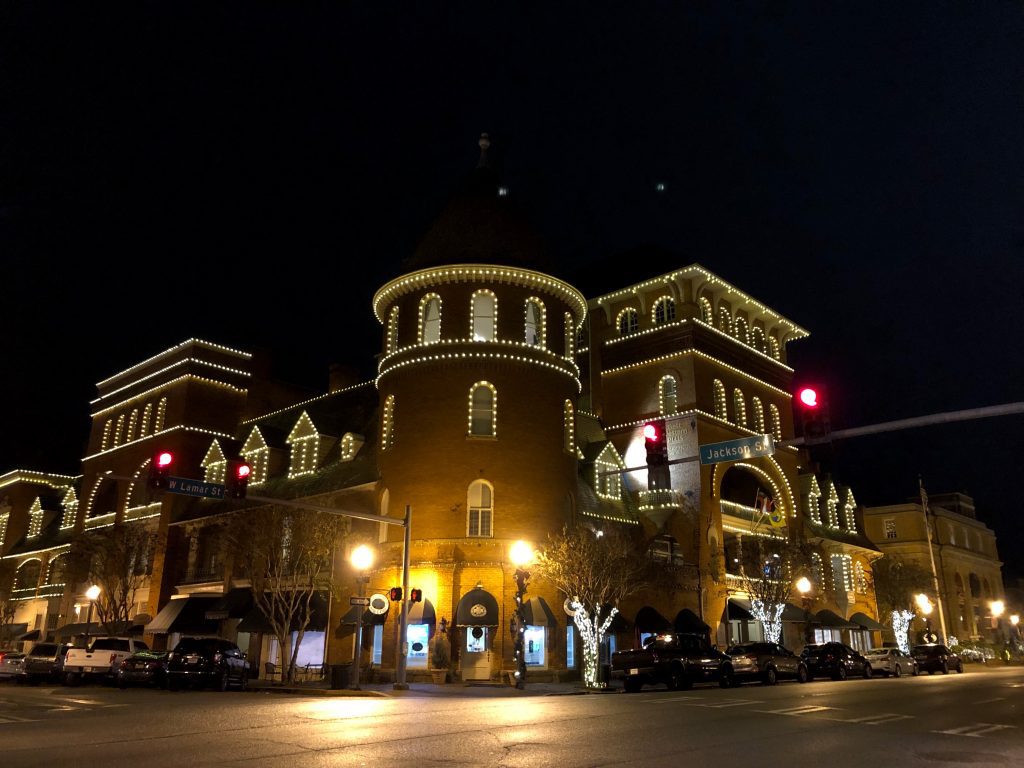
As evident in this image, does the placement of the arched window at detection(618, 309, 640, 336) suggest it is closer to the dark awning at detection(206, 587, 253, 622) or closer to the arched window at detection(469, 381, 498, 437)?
the arched window at detection(469, 381, 498, 437)

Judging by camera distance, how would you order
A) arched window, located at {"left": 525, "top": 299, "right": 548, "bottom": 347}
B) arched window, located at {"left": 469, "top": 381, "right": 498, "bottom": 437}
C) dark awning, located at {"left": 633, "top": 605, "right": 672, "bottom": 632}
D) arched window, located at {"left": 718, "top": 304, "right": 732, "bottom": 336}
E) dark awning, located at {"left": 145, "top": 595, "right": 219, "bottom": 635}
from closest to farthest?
arched window, located at {"left": 469, "top": 381, "right": 498, "bottom": 437} → arched window, located at {"left": 525, "top": 299, "right": 548, "bottom": 347} → dark awning, located at {"left": 633, "top": 605, "right": 672, "bottom": 632} → dark awning, located at {"left": 145, "top": 595, "right": 219, "bottom": 635} → arched window, located at {"left": 718, "top": 304, "right": 732, "bottom": 336}

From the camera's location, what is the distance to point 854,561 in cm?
5344

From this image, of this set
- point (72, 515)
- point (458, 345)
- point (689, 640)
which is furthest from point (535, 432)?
point (72, 515)

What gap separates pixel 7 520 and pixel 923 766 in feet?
226

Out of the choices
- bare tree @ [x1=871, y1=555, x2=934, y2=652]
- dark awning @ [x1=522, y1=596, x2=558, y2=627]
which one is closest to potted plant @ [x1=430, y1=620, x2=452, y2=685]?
dark awning @ [x1=522, y1=596, x2=558, y2=627]

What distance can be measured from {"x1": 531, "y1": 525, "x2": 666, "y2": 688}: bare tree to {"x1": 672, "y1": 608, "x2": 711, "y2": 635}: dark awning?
20.4 ft

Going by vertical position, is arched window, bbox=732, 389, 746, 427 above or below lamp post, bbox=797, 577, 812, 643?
above

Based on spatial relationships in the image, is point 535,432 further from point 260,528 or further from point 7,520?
point 7,520

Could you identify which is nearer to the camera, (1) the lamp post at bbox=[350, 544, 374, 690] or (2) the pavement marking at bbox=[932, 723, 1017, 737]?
(2) the pavement marking at bbox=[932, 723, 1017, 737]

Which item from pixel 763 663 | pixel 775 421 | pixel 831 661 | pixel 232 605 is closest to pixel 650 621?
pixel 831 661

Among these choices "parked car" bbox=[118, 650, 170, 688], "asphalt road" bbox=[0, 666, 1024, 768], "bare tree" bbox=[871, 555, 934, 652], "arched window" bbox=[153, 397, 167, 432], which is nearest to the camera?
"asphalt road" bbox=[0, 666, 1024, 768]

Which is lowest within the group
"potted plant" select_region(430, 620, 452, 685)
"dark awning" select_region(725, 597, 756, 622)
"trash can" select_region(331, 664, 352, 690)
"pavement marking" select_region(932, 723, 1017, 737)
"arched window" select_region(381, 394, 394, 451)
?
"pavement marking" select_region(932, 723, 1017, 737)

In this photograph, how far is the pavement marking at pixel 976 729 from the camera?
534 inches

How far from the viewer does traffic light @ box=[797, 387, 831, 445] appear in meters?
15.2
